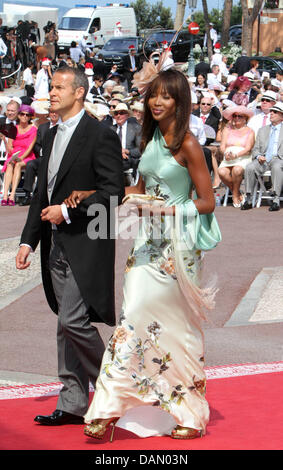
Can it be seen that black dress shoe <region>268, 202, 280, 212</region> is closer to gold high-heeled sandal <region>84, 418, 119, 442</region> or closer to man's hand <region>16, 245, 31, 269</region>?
man's hand <region>16, 245, 31, 269</region>

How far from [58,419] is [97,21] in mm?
40069

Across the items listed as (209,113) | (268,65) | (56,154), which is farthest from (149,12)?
(56,154)

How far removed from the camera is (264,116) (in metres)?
14.5

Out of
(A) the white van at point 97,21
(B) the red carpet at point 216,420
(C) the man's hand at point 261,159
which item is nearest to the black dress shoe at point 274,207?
(C) the man's hand at point 261,159

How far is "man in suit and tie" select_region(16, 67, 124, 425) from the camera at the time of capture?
4.67 meters

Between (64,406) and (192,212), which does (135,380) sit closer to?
(64,406)

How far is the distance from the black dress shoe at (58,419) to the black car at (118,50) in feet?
92.6

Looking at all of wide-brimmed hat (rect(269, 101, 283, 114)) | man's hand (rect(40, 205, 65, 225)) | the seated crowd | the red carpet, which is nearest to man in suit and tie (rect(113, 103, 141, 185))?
the seated crowd

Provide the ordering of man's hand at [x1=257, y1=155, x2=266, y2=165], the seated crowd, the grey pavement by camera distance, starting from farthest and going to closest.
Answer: the seated crowd, man's hand at [x1=257, y1=155, x2=266, y2=165], the grey pavement

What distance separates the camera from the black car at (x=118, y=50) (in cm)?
3355

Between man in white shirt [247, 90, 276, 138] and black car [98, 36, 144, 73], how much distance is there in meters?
17.9

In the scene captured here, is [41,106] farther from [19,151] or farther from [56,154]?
[56,154]

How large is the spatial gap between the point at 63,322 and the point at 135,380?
49cm

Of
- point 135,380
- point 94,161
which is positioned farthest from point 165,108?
point 135,380
